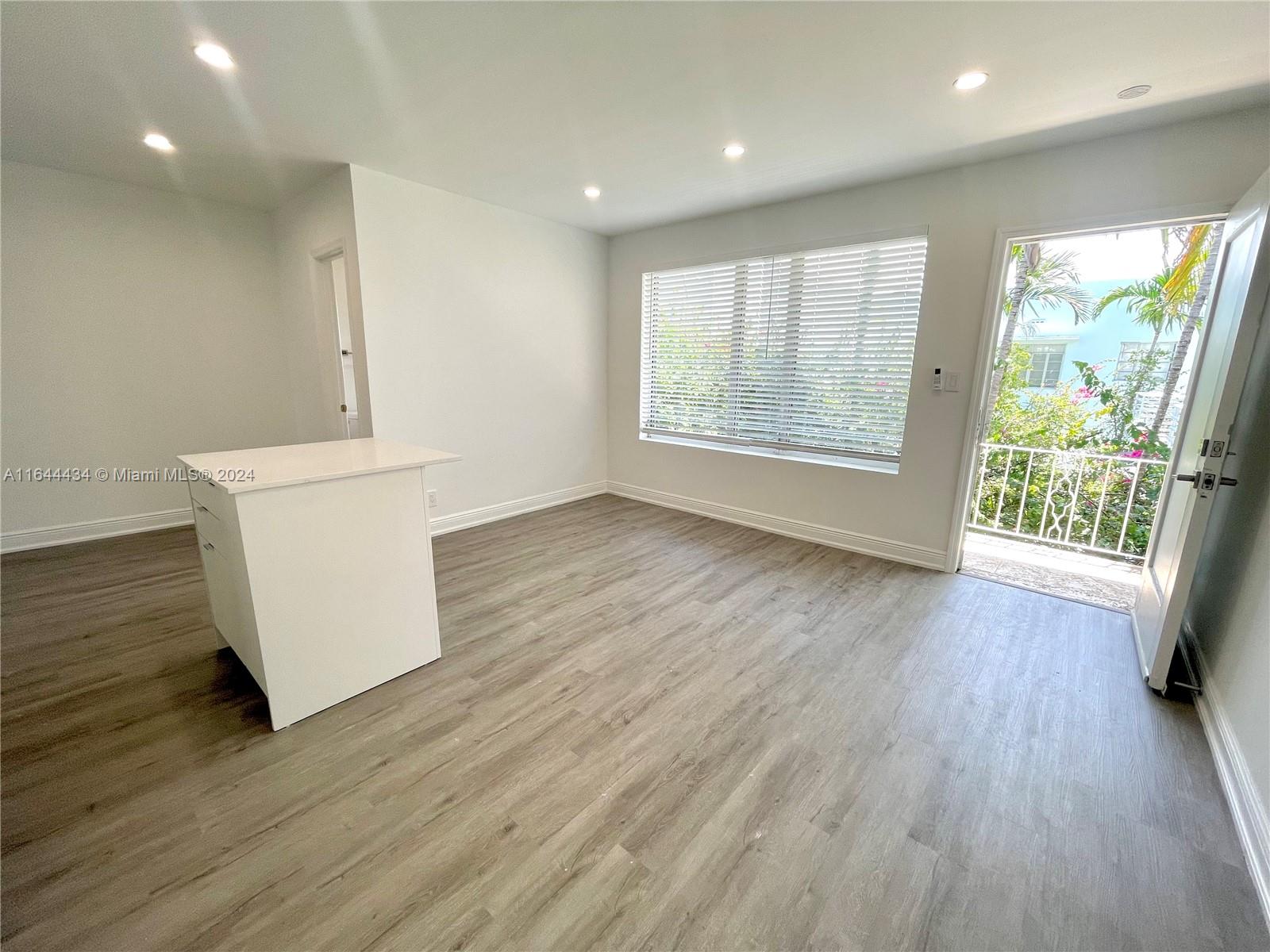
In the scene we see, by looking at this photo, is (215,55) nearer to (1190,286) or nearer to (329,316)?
(329,316)

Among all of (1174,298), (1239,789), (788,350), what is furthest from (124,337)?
(1174,298)

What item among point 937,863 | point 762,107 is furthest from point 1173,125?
point 937,863

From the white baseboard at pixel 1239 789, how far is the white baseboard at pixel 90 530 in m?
4.98

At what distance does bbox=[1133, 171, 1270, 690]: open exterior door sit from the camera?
1787 millimetres

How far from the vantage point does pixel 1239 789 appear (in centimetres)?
149

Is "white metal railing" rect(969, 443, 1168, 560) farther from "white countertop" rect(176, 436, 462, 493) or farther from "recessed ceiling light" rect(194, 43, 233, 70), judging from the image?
"recessed ceiling light" rect(194, 43, 233, 70)

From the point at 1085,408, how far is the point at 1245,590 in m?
2.88

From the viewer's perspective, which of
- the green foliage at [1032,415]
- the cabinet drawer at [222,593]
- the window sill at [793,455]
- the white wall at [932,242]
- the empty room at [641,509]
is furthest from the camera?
the green foliage at [1032,415]

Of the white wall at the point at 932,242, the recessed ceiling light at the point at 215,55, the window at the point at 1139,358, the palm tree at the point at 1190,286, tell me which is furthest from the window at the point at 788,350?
the recessed ceiling light at the point at 215,55

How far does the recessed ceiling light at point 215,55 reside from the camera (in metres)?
1.88

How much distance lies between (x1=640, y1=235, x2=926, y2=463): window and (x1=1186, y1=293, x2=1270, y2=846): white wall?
1.49 metres

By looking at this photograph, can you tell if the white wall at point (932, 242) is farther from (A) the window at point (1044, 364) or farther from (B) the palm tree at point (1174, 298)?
(A) the window at point (1044, 364)

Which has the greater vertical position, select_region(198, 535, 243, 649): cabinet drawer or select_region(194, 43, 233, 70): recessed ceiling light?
select_region(194, 43, 233, 70): recessed ceiling light

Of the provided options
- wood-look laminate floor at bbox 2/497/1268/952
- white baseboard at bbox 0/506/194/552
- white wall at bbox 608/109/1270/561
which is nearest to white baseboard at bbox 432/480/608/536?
white wall at bbox 608/109/1270/561
